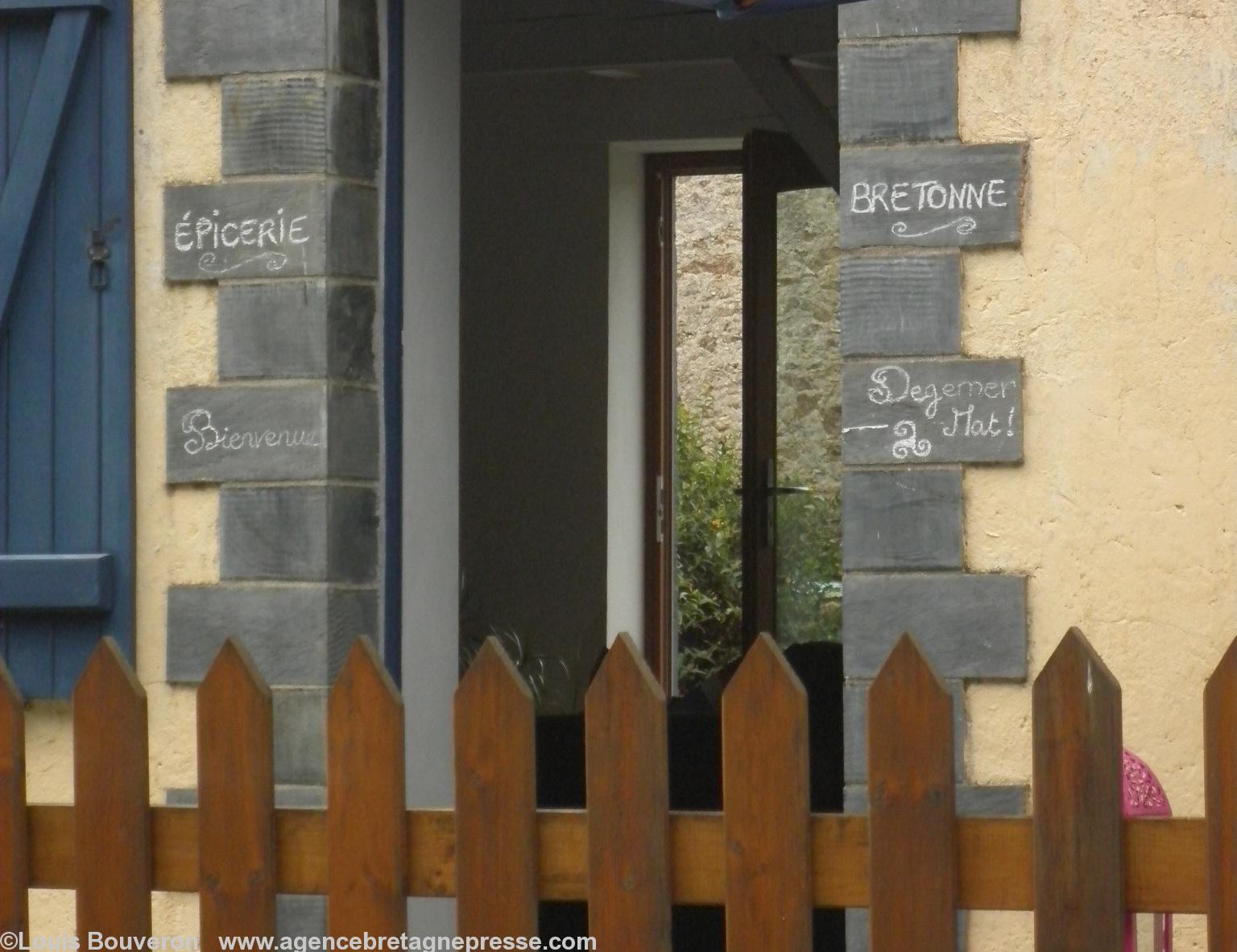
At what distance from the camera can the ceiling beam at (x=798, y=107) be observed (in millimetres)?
6672

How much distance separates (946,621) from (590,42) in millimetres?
4423

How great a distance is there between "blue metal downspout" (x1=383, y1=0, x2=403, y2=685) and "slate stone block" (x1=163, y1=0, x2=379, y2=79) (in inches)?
4.4

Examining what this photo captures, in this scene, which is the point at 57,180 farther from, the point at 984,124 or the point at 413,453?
the point at 984,124

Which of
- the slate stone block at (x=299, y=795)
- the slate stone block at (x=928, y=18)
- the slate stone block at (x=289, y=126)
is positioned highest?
the slate stone block at (x=928, y=18)

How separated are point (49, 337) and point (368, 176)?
2.61ft

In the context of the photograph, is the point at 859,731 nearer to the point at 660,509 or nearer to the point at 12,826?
the point at 12,826

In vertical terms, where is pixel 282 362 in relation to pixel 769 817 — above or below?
above

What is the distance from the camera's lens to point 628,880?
234 centimetres

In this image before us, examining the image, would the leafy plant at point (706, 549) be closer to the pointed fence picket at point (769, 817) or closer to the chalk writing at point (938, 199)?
the chalk writing at point (938, 199)

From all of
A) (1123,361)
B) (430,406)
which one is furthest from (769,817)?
(430,406)

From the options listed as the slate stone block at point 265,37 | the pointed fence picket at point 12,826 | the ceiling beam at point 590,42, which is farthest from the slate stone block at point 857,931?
the ceiling beam at point 590,42

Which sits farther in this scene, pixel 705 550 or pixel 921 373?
pixel 705 550

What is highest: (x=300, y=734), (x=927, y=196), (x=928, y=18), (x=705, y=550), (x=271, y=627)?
(x=928, y=18)

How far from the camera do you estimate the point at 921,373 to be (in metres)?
4.11
